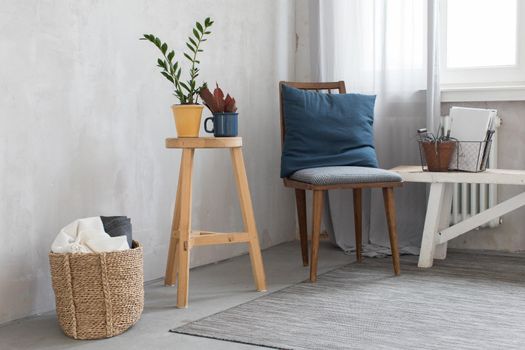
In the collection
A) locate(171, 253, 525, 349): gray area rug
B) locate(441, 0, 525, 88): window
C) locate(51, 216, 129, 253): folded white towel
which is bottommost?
locate(171, 253, 525, 349): gray area rug

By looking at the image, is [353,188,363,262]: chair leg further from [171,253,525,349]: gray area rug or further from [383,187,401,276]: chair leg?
[383,187,401,276]: chair leg

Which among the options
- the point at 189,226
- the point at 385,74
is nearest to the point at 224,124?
the point at 189,226

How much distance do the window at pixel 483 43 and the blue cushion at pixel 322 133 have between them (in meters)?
0.67

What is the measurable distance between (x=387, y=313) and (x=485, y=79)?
1656 millimetres

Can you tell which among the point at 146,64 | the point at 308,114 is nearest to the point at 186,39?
the point at 146,64

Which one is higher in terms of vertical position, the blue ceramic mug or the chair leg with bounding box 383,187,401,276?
the blue ceramic mug

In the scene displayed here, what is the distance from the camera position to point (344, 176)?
9.74 ft

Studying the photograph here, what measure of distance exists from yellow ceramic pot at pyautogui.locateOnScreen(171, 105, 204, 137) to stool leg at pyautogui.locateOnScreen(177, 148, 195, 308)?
0.06 m

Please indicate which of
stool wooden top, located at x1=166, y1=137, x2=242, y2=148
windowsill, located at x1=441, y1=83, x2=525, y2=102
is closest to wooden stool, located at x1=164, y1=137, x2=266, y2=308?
stool wooden top, located at x1=166, y1=137, x2=242, y2=148

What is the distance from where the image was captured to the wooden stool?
263 cm

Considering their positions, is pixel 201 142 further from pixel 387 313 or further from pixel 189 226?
pixel 387 313

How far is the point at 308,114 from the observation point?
332 cm

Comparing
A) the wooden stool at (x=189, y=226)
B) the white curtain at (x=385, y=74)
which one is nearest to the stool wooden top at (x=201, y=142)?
the wooden stool at (x=189, y=226)

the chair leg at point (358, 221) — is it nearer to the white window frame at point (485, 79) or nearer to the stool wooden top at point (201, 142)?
the white window frame at point (485, 79)
